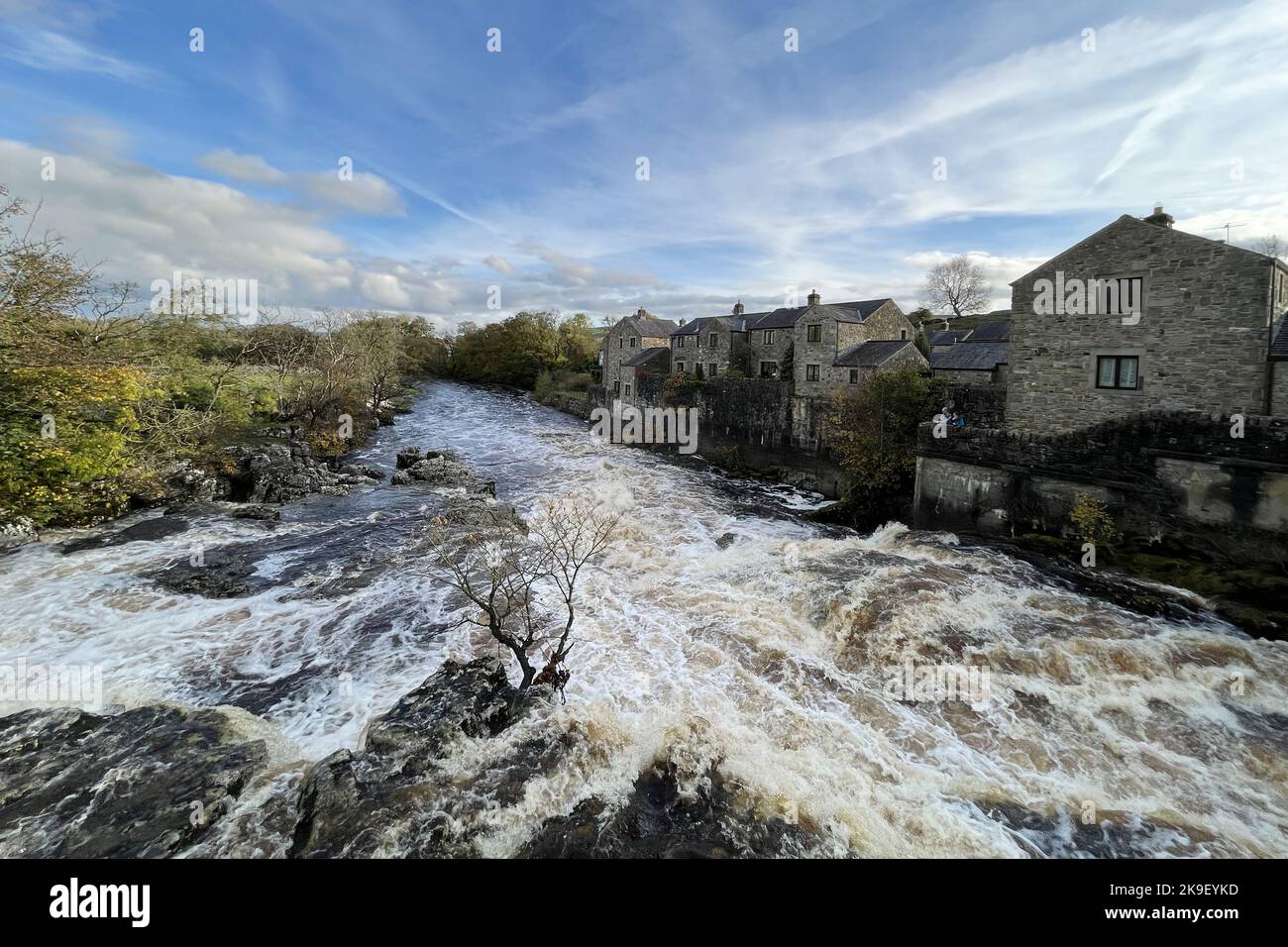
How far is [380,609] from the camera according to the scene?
496 inches

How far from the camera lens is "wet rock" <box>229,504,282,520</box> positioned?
60.2ft

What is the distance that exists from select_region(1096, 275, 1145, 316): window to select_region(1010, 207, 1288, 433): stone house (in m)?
0.03

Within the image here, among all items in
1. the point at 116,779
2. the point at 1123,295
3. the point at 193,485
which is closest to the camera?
the point at 116,779

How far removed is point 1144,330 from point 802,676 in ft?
47.3

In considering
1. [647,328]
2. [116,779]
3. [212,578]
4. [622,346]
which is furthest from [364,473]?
[647,328]

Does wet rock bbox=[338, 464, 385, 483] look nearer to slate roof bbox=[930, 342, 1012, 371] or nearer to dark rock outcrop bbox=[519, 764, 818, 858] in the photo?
dark rock outcrop bbox=[519, 764, 818, 858]

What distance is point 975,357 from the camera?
27891 mm

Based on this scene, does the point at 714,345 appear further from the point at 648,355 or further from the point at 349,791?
the point at 349,791

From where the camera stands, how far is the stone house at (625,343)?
4891 cm

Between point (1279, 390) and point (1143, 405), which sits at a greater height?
point (1279, 390)

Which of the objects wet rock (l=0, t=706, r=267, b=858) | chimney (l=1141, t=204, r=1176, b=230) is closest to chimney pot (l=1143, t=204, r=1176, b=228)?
chimney (l=1141, t=204, r=1176, b=230)

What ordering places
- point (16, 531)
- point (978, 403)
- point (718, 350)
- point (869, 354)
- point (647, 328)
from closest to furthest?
1. point (16, 531)
2. point (978, 403)
3. point (869, 354)
4. point (718, 350)
5. point (647, 328)
